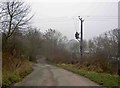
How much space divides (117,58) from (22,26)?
16507mm

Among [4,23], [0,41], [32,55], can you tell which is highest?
[4,23]

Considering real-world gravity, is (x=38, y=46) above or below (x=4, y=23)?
below

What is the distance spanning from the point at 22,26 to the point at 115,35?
163 feet

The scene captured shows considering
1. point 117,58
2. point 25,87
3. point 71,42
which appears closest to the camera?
point 25,87

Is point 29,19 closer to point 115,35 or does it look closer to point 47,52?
point 47,52

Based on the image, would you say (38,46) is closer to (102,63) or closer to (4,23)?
(102,63)

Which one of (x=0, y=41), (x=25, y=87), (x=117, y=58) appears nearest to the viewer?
(x=25, y=87)

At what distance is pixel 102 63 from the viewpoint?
3788cm

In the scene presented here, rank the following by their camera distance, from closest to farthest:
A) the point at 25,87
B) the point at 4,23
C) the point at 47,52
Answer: the point at 25,87
the point at 4,23
the point at 47,52

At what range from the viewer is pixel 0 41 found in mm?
28422

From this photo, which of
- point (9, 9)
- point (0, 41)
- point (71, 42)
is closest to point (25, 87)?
point (0, 41)

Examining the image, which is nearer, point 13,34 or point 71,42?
point 13,34

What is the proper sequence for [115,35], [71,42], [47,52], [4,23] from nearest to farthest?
[4,23], [47,52], [115,35], [71,42]

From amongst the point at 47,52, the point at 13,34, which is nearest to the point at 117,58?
the point at 47,52
